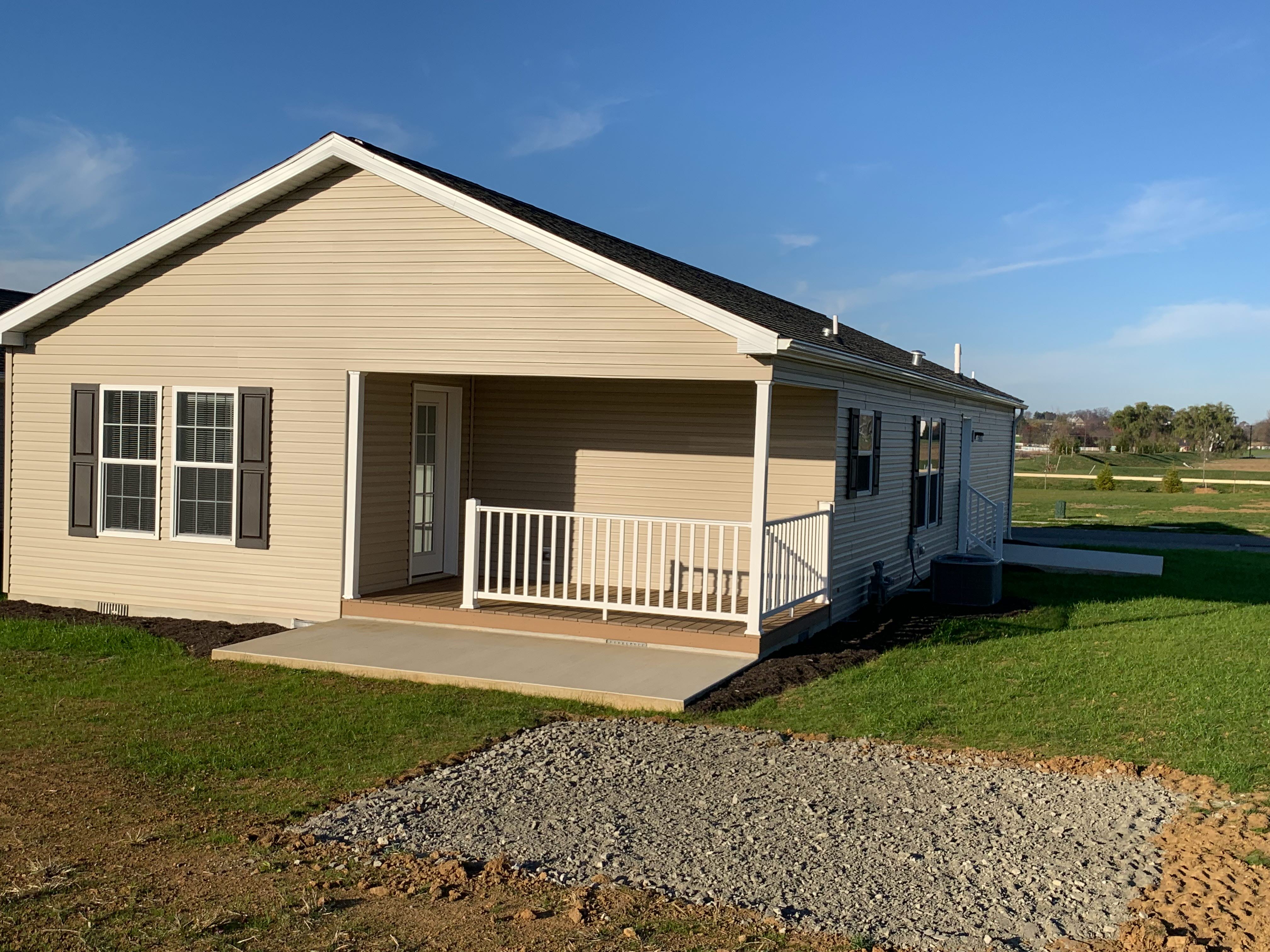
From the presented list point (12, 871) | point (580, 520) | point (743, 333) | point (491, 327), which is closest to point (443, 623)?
point (580, 520)

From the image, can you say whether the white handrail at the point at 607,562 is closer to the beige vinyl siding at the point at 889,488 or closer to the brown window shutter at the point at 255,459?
the beige vinyl siding at the point at 889,488

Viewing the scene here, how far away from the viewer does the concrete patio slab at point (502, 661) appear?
806cm

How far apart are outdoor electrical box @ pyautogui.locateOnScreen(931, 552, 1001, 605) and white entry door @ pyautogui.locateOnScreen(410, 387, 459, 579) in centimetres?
592

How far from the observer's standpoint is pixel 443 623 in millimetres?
10258

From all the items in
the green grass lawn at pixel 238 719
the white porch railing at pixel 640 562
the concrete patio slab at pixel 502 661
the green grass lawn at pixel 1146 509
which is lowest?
the green grass lawn at pixel 238 719

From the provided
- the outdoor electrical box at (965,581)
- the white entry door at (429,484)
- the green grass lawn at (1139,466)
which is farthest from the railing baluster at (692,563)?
the green grass lawn at (1139,466)

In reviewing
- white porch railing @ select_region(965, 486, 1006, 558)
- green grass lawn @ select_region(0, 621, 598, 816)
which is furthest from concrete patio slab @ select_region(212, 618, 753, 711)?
white porch railing @ select_region(965, 486, 1006, 558)

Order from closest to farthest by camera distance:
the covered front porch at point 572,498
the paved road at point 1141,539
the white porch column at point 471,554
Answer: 1. the white porch column at point 471,554
2. the covered front porch at point 572,498
3. the paved road at point 1141,539

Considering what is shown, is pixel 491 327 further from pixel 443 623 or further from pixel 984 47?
pixel 984 47

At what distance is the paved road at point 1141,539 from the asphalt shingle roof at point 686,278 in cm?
920

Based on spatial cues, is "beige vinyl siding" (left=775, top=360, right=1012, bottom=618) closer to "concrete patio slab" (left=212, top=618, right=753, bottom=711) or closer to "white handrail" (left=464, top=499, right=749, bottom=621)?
"white handrail" (left=464, top=499, right=749, bottom=621)

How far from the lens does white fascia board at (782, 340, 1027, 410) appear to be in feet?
31.0

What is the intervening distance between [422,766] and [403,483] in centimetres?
547

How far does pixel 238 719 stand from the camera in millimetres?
7305
